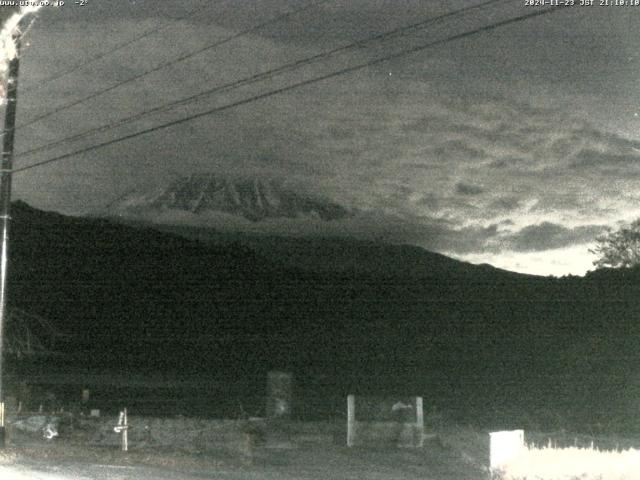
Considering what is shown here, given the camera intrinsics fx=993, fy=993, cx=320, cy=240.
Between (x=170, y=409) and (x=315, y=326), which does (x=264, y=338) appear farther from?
(x=170, y=409)

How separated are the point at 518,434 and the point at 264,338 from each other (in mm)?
59766

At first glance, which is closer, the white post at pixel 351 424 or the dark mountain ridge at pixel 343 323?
the white post at pixel 351 424

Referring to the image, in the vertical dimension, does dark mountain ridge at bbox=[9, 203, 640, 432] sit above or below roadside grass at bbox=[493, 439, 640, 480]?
above

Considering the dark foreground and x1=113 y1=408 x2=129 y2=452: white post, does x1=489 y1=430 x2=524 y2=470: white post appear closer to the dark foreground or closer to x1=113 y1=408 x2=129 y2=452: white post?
the dark foreground

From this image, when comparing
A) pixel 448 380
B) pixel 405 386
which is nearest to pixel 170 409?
pixel 405 386

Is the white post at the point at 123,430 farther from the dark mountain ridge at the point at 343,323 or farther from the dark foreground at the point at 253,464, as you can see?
the dark mountain ridge at the point at 343,323

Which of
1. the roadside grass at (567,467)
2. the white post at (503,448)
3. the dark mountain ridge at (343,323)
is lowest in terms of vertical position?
the roadside grass at (567,467)

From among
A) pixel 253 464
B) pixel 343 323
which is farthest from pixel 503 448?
pixel 343 323

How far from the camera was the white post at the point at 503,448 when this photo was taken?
54.5 ft

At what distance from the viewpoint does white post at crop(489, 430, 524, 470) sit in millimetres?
16609

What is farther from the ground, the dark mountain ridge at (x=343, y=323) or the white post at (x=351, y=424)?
the dark mountain ridge at (x=343, y=323)

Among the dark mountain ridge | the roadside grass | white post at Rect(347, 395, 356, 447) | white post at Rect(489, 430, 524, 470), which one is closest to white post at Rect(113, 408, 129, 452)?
white post at Rect(347, 395, 356, 447)

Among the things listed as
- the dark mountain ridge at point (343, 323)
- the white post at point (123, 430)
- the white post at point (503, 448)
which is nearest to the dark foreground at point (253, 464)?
the white post at point (123, 430)

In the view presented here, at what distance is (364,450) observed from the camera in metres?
22.3
